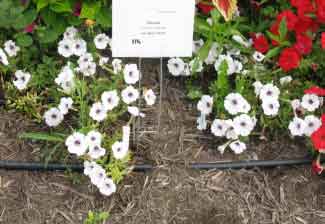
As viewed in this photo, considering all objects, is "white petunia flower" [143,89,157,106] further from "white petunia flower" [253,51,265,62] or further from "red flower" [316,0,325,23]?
"red flower" [316,0,325,23]

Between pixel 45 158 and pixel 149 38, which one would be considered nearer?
pixel 149 38

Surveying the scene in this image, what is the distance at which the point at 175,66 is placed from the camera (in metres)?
2.72

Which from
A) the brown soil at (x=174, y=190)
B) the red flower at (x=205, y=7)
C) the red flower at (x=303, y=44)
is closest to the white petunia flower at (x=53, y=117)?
the brown soil at (x=174, y=190)

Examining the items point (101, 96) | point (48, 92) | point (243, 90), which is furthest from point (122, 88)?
point (243, 90)

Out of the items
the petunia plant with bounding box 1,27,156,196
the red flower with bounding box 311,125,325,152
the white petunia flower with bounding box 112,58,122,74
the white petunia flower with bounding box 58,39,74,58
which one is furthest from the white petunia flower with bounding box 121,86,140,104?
the red flower with bounding box 311,125,325,152

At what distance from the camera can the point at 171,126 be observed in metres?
2.63

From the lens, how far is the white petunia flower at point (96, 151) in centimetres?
233

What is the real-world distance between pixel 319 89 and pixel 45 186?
43.3 inches

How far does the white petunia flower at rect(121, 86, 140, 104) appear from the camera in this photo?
Result: 2.48 m

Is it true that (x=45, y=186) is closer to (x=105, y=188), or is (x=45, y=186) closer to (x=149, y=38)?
(x=105, y=188)

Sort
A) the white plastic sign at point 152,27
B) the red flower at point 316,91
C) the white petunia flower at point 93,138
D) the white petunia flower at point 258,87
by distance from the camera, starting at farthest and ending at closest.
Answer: the white petunia flower at point 258,87 → the red flower at point 316,91 → the white petunia flower at point 93,138 → the white plastic sign at point 152,27

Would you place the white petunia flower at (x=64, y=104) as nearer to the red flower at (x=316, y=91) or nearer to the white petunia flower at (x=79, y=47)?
the white petunia flower at (x=79, y=47)

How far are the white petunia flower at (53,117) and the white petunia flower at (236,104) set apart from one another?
64cm

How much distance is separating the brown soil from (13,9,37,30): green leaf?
393 mm
